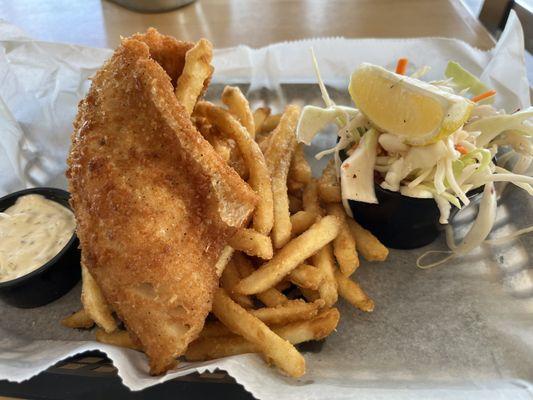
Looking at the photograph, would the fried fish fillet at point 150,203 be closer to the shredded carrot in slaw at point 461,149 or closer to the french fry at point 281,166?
the french fry at point 281,166

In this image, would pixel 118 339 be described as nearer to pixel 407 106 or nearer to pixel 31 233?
pixel 31 233

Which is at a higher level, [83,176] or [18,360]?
[83,176]

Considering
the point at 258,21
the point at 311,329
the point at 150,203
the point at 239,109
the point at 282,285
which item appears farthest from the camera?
the point at 258,21

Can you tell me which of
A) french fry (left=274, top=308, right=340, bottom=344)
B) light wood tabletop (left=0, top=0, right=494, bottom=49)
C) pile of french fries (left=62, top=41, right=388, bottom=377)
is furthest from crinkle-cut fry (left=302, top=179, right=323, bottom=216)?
light wood tabletop (left=0, top=0, right=494, bottom=49)

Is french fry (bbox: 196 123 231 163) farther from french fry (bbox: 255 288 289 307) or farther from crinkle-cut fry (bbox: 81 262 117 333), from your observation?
crinkle-cut fry (bbox: 81 262 117 333)

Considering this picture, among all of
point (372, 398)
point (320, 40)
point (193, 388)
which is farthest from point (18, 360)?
point (320, 40)

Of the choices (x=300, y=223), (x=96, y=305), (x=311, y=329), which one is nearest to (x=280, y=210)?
(x=300, y=223)

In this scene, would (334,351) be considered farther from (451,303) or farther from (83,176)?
(83,176)
